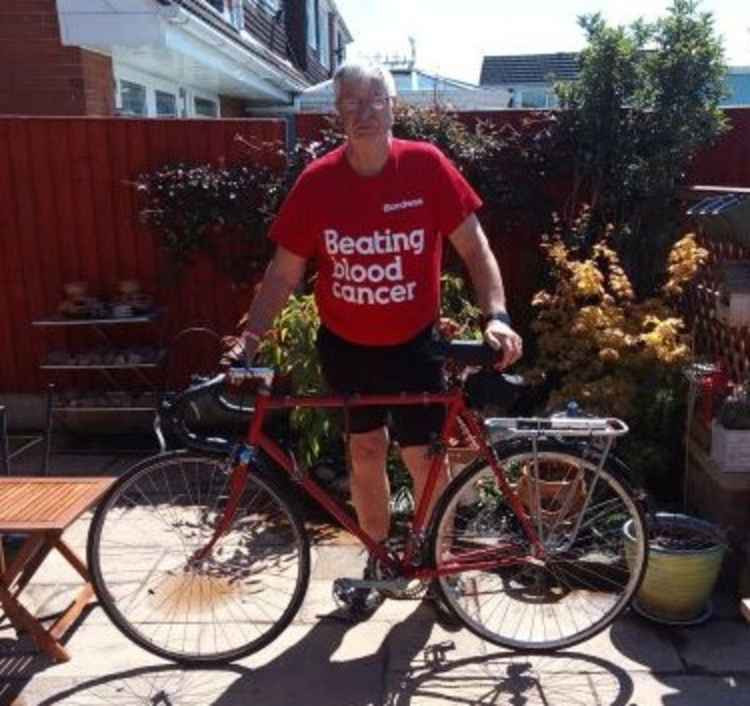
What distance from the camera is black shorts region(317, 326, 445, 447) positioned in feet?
9.37

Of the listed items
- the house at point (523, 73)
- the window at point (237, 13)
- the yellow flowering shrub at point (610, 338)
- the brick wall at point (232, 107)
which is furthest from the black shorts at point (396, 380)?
the house at point (523, 73)

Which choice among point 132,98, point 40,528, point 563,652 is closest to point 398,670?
point 563,652

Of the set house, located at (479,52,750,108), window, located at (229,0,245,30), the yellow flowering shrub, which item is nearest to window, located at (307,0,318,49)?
house, located at (479,52,750,108)

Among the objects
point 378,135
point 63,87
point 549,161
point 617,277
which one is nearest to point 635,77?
point 549,161

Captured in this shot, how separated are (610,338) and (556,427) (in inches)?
57.0

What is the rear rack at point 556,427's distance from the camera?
8.99ft

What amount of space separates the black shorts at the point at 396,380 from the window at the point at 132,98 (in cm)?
536

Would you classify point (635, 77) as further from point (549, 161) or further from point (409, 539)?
point (409, 539)

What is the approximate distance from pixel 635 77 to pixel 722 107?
72 cm

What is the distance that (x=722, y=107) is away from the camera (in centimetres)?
512

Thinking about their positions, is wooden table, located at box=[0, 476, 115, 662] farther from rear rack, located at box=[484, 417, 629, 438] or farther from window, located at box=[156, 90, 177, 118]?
window, located at box=[156, 90, 177, 118]

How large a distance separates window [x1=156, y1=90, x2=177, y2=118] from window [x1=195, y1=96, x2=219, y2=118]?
1.18 meters

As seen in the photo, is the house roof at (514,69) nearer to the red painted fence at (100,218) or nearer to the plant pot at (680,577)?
the red painted fence at (100,218)

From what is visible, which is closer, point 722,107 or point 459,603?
point 459,603
